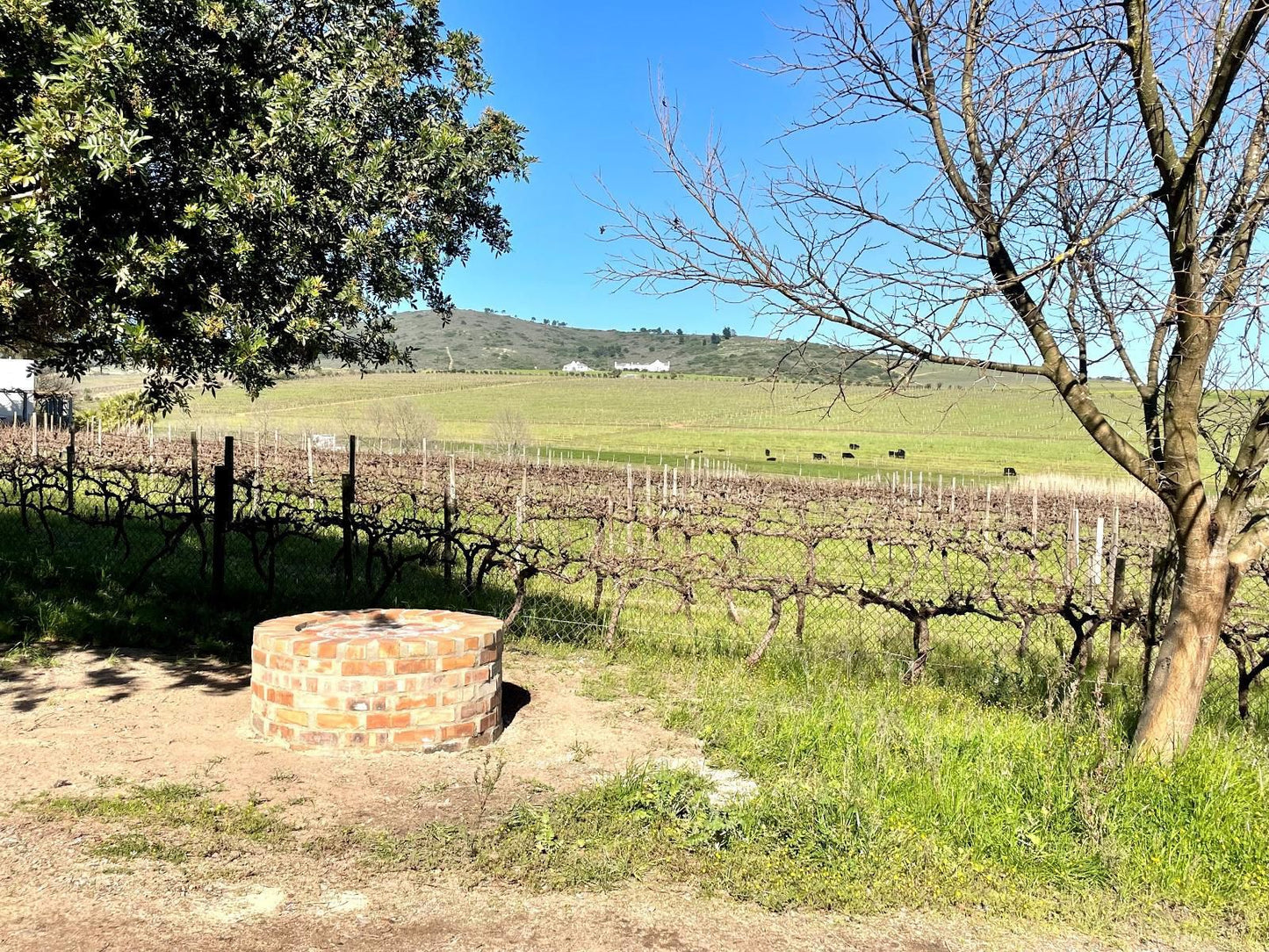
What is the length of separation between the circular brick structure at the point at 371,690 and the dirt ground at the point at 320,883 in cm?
12

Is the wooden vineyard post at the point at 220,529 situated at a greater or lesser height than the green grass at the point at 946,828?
greater

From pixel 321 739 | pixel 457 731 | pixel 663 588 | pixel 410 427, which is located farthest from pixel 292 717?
pixel 410 427

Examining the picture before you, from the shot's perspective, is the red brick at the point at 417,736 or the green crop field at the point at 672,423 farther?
the green crop field at the point at 672,423

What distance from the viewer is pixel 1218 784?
4758mm

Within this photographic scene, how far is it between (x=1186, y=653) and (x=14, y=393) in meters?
47.3

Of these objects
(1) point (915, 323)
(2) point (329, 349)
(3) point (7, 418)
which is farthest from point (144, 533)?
(3) point (7, 418)

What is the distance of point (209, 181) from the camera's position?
18.0ft

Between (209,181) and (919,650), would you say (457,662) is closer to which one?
(209,181)

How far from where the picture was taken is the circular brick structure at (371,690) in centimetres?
540

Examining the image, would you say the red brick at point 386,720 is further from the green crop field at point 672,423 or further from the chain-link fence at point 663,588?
the green crop field at point 672,423

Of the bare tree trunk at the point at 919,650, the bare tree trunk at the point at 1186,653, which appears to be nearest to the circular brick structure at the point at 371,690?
the bare tree trunk at the point at 919,650

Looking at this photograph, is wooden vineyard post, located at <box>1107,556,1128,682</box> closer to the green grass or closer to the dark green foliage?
the green grass

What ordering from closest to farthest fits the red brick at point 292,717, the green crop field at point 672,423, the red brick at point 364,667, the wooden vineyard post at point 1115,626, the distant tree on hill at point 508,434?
the red brick at point 364,667 < the red brick at point 292,717 < the wooden vineyard post at point 1115,626 < the green crop field at point 672,423 < the distant tree on hill at point 508,434

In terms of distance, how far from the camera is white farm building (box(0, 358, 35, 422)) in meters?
39.9
